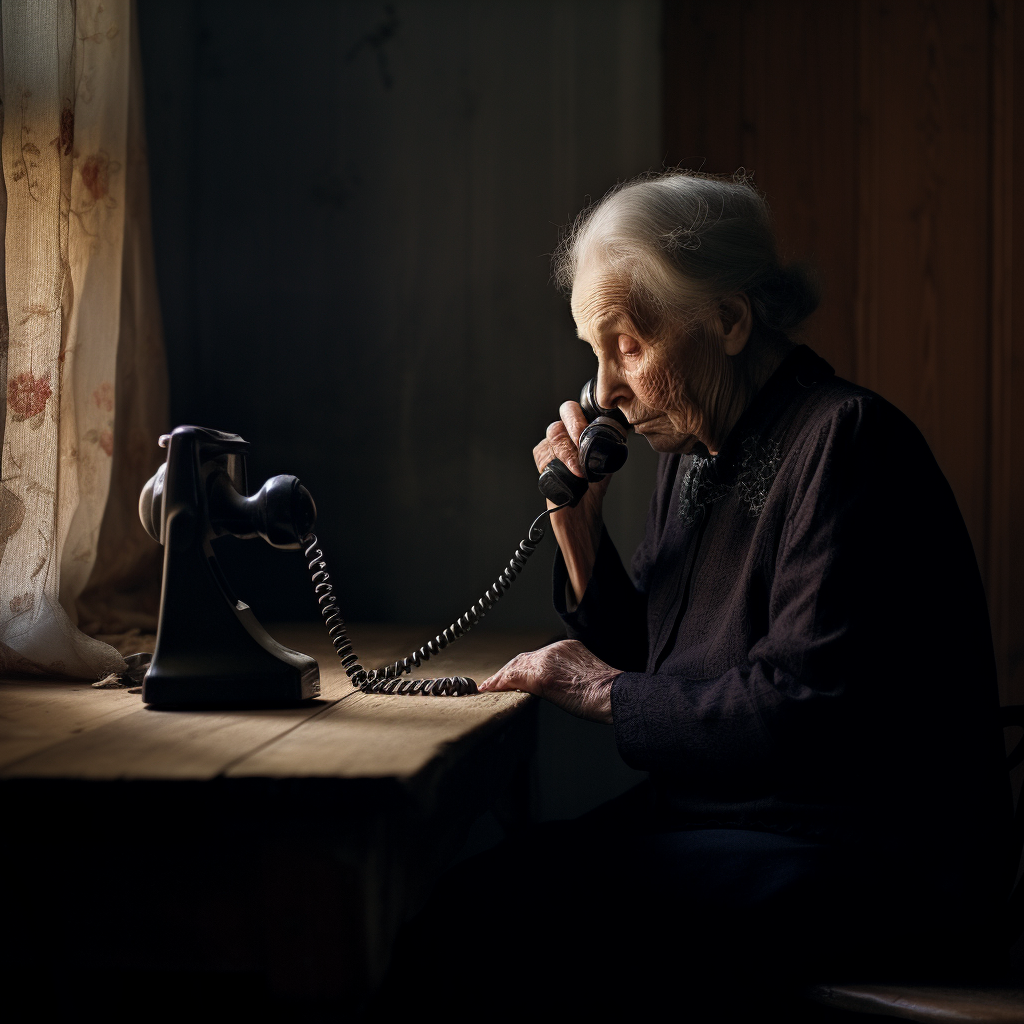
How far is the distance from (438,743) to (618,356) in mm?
749

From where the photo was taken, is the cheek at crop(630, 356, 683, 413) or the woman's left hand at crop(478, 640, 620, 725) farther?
the cheek at crop(630, 356, 683, 413)

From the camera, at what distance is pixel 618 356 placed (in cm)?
148

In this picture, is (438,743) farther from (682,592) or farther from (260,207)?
(260,207)

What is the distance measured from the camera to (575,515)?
5.55 feet

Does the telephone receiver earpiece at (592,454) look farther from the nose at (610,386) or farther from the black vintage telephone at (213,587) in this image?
the black vintage telephone at (213,587)

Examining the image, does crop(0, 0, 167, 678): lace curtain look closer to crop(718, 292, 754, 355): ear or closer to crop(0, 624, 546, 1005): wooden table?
crop(0, 624, 546, 1005): wooden table

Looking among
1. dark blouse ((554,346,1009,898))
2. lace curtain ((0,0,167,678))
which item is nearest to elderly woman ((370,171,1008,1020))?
dark blouse ((554,346,1009,898))

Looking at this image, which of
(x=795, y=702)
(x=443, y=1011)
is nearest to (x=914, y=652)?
(x=795, y=702)

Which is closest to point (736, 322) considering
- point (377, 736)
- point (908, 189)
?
point (377, 736)

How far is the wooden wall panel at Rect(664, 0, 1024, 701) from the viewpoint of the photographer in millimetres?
2066

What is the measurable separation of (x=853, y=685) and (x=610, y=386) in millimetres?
618

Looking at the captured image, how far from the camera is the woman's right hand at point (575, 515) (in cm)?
165

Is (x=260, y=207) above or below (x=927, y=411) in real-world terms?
above

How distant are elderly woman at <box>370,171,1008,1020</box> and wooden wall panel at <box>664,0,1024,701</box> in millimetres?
843
